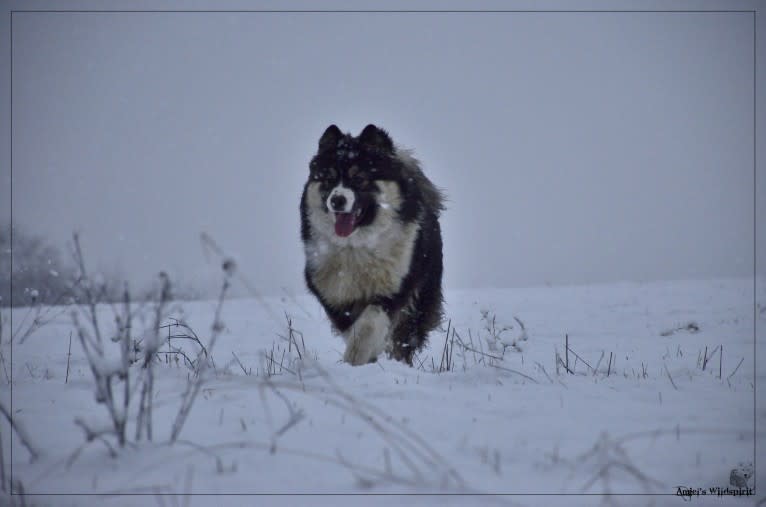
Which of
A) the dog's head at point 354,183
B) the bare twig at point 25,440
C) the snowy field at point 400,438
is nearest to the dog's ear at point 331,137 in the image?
the dog's head at point 354,183

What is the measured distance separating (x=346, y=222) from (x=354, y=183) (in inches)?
19.0

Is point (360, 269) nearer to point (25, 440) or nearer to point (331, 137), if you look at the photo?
point (331, 137)

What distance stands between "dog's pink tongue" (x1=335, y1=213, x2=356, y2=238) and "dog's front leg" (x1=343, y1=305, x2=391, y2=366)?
89 centimetres

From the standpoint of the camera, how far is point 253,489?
1636 millimetres

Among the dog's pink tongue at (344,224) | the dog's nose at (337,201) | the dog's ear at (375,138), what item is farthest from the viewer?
the dog's ear at (375,138)

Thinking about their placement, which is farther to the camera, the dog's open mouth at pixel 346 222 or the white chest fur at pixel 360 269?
the dog's open mouth at pixel 346 222

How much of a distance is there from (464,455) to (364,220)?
3.90m

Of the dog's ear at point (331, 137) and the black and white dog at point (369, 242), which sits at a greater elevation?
the dog's ear at point (331, 137)

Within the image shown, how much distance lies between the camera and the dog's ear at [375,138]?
589 centimetres

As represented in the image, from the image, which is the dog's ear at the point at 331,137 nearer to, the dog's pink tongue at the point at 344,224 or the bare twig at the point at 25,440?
the dog's pink tongue at the point at 344,224

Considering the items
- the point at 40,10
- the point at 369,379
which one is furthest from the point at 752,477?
the point at 40,10

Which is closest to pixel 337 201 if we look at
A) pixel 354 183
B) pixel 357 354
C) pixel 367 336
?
pixel 354 183

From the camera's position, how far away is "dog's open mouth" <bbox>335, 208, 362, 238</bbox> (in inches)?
217

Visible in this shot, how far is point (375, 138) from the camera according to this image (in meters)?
5.94
